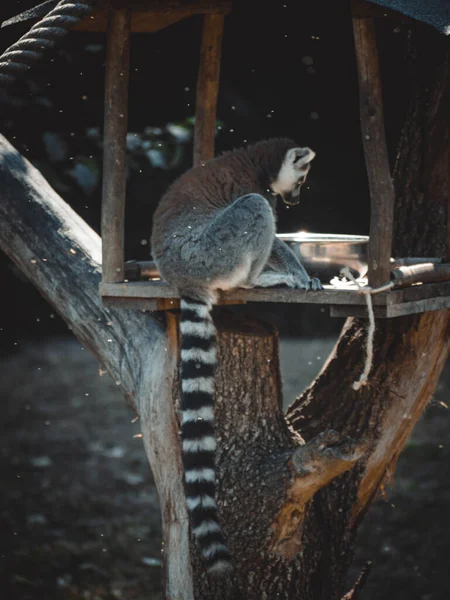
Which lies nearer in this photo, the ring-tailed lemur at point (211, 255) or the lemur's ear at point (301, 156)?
the ring-tailed lemur at point (211, 255)

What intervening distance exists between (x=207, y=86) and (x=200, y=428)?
220cm

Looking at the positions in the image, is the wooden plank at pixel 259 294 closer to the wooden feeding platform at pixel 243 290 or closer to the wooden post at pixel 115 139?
the wooden feeding platform at pixel 243 290

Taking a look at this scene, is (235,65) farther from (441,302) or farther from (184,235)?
(441,302)

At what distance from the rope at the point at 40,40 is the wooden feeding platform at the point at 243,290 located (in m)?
0.41

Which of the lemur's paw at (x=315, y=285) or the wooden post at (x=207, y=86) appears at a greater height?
the wooden post at (x=207, y=86)

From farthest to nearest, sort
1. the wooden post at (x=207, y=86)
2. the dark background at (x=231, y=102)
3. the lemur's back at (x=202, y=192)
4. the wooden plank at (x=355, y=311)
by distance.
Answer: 1. the wooden post at (x=207, y=86)
2. the dark background at (x=231, y=102)
3. the lemur's back at (x=202, y=192)
4. the wooden plank at (x=355, y=311)

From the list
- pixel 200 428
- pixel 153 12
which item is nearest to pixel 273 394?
pixel 200 428

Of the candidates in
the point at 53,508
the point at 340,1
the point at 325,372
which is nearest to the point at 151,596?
the point at 53,508

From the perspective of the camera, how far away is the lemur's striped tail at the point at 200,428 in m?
3.31

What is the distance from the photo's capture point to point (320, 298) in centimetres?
344

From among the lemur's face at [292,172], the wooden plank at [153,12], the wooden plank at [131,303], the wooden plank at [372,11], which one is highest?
the wooden plank at [153,12]

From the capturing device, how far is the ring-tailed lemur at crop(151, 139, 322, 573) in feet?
11.3

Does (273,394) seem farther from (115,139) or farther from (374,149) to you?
(115,139)

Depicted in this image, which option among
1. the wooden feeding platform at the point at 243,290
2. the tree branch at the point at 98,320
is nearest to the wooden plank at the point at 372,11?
the wooden feeding platform at the point at 243,290
